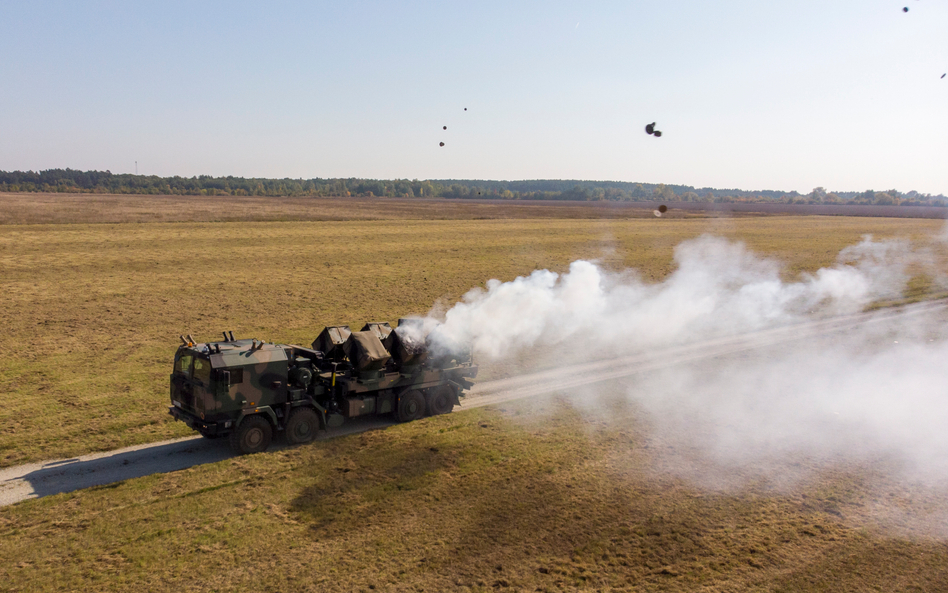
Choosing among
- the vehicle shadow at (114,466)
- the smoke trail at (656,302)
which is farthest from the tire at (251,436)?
the smoke trail at (656,302)

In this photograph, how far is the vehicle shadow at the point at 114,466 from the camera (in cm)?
1634

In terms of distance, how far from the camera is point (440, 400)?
22.3m

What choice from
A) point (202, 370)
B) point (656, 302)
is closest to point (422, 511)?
point (202, 370)

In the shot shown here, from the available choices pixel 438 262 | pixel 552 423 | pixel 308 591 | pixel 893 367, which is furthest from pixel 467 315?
pixel 438 262

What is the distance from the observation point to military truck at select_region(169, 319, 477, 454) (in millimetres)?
17969

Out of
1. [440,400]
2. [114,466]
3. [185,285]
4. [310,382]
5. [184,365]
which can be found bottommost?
[114,466]

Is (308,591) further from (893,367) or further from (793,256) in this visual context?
(793,256)

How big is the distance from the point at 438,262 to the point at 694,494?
131ft

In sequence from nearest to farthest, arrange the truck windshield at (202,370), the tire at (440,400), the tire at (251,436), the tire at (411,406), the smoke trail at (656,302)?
the truck windshield at (202,370)
the tire at (251,436)
the tire at (411,406)
the tire at (440,400)
the smoke trail at (656,302)

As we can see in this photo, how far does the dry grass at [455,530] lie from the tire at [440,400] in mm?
3151

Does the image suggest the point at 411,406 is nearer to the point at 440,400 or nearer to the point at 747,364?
the point at 440,400

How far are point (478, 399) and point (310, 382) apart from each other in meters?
7.10

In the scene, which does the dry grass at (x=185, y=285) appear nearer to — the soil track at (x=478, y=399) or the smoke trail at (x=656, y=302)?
the soil track at (x=478, y=399)

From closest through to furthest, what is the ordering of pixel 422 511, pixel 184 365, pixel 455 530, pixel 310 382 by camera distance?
pixel 455 530 → pixel 422 511 → pixel 184 365 → pixel 310 382
